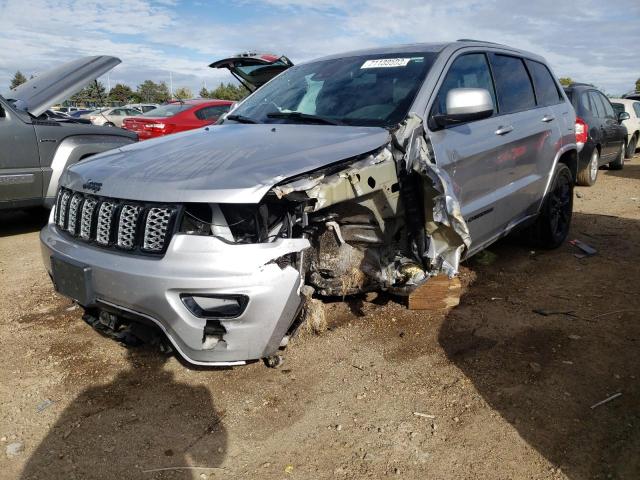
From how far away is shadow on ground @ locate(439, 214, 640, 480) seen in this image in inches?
92.9

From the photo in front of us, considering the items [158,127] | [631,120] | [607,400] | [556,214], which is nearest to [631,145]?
[631,120]

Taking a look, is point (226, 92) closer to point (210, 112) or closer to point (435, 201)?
point (210, 112)

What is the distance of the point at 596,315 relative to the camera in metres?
3.69

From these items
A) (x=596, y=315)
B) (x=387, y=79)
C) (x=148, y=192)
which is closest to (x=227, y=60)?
(x=387, y=79)

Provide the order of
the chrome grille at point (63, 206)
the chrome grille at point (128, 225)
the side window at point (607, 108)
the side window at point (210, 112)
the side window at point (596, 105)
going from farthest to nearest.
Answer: the side window at point (210, 112)
the side window at point (607, 108)
the side window at point (596, 105)
the chrome grille at point (63, 206)
the chrome grille at point (128, 225)

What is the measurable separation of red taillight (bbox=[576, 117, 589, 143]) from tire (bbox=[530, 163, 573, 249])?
9.98ft

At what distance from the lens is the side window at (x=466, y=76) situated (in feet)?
11.3

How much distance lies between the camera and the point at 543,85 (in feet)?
16.2

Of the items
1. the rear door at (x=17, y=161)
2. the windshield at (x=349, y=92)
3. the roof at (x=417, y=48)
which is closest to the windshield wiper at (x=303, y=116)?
the windshield at (x=349, y=92)

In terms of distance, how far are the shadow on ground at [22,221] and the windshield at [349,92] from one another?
3.96m

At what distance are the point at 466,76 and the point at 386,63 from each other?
0.60m

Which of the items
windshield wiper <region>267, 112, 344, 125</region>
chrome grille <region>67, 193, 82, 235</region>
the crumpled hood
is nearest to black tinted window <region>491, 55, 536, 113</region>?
windshield wiper <region>267, 112, 344, 125</region>

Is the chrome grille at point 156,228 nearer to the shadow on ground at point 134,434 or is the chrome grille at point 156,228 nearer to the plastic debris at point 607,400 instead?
the shadow on ground at point 134,434

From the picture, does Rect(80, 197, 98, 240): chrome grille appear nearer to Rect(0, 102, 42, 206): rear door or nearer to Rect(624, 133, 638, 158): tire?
Rect(0, 102, 42, 206): rear door
